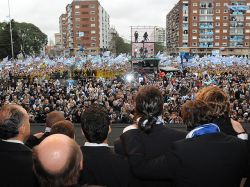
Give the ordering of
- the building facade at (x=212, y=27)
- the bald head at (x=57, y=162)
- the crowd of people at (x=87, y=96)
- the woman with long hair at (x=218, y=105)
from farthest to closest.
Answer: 1. the building facade at (x=212, y=27)
2. the crowd of people at (x=87, y=96)
3. the woman with long hair at (x=218, y=105)
4. the bald head at (x=57, y=162)

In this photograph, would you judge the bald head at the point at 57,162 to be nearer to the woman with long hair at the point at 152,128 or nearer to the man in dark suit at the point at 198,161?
the man in dark suit at the point at 198,161

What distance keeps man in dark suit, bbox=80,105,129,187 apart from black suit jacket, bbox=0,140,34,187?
405 millimetres

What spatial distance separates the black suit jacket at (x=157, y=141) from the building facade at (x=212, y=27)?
107 metres

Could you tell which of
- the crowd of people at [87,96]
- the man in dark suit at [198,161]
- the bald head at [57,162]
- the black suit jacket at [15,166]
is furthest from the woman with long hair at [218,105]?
the crowd of people at [87,96]

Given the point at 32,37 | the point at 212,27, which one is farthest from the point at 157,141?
the point at 212,27

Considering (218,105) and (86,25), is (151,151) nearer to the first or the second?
(218,105)

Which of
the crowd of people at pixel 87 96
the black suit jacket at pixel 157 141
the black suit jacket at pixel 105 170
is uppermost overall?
the black suit jacket at pixel 157 141

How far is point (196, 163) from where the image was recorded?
2396 millimetres

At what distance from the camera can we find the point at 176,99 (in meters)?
15.7

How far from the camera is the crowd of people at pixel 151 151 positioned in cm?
241

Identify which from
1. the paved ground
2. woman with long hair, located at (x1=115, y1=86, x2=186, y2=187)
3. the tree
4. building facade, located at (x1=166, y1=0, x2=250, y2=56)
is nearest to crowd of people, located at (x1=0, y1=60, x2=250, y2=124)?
the paved ground

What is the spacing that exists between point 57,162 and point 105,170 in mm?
738

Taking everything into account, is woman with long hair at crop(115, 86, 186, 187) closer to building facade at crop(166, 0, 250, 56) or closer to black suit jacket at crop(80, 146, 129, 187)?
black suit jacket at crop(80, 146, 129, 187)

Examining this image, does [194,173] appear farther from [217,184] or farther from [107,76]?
[107,76]
